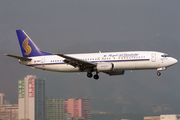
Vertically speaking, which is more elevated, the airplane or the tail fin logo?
the tail fin logo

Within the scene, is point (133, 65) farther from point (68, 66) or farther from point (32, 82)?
point (32, 82)

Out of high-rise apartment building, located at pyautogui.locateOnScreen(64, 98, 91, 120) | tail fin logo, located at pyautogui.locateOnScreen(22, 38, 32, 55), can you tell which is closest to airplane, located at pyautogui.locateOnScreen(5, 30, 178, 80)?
tail fin logo, located at pyautogui.locateOnScreen(22, 38, 32, 55)

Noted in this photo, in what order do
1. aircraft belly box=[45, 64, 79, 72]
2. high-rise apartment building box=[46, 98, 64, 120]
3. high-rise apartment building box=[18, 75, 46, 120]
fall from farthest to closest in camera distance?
high-rise apartment building box=[18, 75, 46, 120] → high-rise apartment building box=[46, 98, 64, 120] → aircraft belly box=[45, 64, 79, 72]

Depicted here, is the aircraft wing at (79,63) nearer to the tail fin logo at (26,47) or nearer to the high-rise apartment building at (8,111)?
the tail fin logo at (26,47)

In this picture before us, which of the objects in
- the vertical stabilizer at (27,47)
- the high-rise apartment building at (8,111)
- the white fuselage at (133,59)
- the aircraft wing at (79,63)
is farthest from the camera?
the high-rise apartment building at (8,111)

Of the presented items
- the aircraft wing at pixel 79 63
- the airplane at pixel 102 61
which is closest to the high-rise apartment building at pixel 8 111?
the airplane at pixel 102 61

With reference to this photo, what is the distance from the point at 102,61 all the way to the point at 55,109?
8277cm

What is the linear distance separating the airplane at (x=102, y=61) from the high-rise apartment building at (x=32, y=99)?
3761 inches

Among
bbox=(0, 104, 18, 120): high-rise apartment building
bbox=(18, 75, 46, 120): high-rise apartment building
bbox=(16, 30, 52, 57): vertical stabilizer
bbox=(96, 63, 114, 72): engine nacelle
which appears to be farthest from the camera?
bbox=(18, 75, 46, 120): high-rise apartment building

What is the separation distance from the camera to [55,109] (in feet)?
442

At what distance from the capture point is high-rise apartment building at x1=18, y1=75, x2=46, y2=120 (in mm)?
160750

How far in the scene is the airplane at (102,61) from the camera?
5403 centimetres

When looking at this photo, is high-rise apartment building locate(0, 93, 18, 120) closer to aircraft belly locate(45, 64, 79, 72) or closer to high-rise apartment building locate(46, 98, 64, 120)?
high-rise apartment building locate(46, 98, 64, 120)

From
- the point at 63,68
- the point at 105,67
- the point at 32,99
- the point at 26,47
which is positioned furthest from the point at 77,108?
the point at 105,67
